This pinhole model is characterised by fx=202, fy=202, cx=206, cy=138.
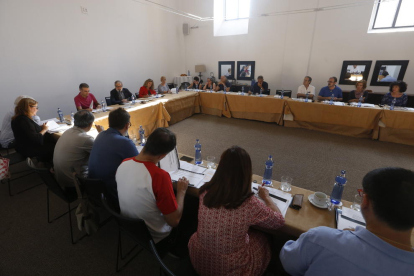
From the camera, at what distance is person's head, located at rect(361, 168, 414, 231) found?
687 mm

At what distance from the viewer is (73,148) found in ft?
6.51

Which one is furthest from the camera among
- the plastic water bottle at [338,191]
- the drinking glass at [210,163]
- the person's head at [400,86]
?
the person's head at [400,86]

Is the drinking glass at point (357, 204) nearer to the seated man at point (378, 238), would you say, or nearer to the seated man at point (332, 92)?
the seated man at point (378, 238)

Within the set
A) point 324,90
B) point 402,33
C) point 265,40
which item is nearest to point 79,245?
point 324,90

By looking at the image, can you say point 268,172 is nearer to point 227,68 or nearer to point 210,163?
point 210,163

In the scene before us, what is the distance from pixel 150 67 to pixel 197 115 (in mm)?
2737

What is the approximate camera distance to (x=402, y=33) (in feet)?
16.9

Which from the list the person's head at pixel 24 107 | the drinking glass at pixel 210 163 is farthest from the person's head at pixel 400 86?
the person's head at pixel 24 107

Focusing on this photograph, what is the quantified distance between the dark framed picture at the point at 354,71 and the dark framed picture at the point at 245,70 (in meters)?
2.79

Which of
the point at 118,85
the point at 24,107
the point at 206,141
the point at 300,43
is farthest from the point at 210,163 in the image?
the point at 300,43

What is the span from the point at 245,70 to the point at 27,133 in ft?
21.7

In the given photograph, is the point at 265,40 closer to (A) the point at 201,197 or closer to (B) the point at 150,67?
(B) the point at 150,67

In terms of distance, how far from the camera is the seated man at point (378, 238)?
26.7 inches

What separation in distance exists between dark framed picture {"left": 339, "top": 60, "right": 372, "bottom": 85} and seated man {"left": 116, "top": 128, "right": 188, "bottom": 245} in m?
6.59
